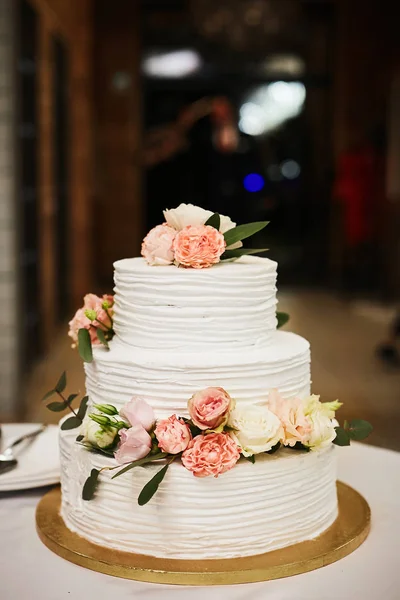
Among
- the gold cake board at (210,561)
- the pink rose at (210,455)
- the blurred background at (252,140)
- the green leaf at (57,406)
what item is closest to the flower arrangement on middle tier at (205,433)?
the pink rose at (210,455)

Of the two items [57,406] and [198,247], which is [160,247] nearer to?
[198,247]

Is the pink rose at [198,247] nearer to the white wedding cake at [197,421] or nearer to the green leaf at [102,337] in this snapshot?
the white wedding cake at [197,421]

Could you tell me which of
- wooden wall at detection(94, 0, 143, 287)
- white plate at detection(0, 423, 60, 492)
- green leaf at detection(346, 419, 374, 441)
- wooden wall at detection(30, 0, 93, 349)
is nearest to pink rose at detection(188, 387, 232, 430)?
green leaf at detection(346, 419, 374, 441)

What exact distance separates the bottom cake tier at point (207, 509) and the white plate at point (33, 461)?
0.22 m

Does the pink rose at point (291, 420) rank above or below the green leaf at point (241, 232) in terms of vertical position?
below

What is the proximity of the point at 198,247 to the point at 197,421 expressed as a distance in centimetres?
32

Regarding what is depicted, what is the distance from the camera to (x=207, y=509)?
4.80 ft

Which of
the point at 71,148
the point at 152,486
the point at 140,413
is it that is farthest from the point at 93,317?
the point at 71,148

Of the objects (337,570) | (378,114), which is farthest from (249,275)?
(378,114)

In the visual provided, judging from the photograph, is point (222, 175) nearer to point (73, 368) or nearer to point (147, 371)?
point (73, 368)

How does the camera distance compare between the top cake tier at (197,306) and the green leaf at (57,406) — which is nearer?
the top cake tier at (197,306)

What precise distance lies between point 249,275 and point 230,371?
0.18m

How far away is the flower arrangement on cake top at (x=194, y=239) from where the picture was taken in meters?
1.56

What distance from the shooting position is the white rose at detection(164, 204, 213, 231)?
1.64 m
